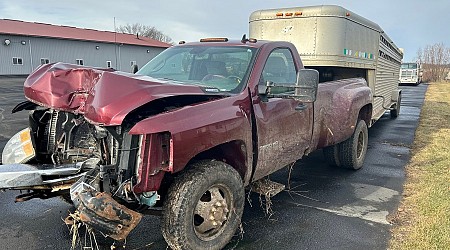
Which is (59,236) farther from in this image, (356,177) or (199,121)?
(356,177)

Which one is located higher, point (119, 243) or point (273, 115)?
point (273, 115)

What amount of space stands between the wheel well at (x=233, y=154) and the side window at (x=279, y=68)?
0.84m

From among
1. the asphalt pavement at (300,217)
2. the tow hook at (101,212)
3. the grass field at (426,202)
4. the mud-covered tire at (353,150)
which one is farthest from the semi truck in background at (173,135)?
the grass field at (426,202)

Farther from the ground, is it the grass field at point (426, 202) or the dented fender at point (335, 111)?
the dented fender at point (335, 111)

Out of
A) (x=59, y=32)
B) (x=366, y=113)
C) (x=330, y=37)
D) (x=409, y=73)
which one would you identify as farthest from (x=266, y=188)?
(x=409, y=73)

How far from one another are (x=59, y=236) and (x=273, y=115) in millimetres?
2568

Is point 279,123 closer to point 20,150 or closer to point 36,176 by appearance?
point 36,176

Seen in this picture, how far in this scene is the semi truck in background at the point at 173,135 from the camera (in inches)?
112

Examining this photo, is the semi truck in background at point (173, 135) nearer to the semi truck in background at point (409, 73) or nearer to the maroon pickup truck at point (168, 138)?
the maroon pickup truck at point (168, 138)

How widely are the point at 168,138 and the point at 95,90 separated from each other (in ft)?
2.23

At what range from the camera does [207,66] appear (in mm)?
4422

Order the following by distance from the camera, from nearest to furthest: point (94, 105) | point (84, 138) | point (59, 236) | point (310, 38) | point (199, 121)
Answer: point (94, 105) → point (199, 121) → point (84, 138) → point (59, 236) → point (310, 38)

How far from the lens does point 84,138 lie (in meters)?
3.54

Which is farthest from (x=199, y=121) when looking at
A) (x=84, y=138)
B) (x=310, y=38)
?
(x=310, y=38)
